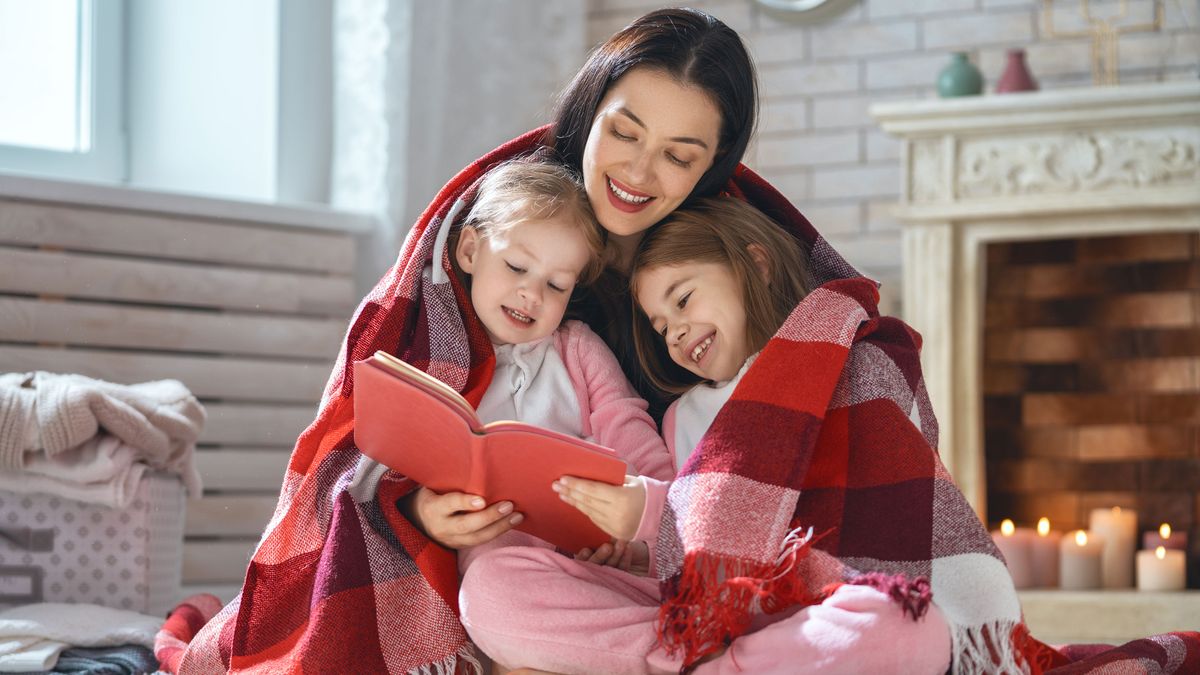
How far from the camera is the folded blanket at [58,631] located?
192 centimetres

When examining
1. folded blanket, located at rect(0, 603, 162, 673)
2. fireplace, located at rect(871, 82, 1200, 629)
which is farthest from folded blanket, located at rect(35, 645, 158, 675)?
fireplace, located at rect(871, 82, 1200, 629)

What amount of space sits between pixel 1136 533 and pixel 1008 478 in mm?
349

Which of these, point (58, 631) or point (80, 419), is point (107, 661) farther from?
point (80, 419)

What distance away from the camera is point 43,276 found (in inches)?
118

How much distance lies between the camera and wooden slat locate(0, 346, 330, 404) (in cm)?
298

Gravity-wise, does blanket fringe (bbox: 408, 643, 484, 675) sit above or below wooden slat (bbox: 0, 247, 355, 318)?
below

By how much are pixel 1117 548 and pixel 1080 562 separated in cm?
10

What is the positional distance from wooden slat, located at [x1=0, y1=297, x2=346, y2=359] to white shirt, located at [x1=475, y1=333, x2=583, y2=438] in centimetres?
154

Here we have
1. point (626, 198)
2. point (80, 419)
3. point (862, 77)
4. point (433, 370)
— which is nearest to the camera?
point (433, 370)

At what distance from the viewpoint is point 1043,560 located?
11.3 feet

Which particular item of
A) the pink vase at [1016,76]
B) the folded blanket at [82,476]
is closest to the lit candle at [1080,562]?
the pink vase at [1016,76]

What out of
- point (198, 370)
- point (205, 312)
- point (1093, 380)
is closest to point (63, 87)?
point (205, 312)

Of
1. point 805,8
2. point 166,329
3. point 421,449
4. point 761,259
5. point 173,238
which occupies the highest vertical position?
point 805,8

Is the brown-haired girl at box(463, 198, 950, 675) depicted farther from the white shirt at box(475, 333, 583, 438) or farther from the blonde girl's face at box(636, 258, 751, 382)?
the white shirt at box(475, 333, 583, 438)
